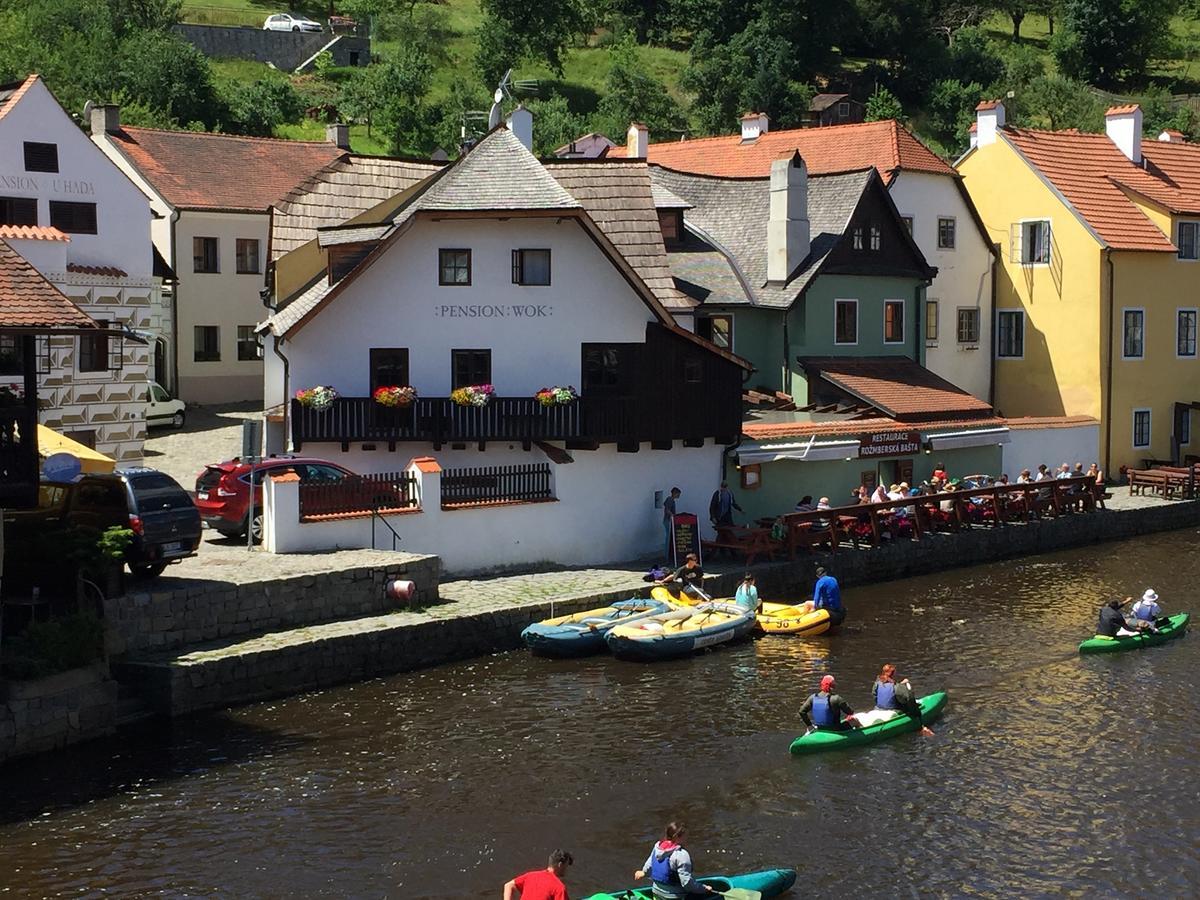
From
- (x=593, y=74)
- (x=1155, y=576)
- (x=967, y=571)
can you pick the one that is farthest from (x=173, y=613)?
(x=593, y=74)

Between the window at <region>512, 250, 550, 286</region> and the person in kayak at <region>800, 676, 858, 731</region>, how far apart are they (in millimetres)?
15264

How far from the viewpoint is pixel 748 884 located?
2127 cm

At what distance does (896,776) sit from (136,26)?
84.8 metres

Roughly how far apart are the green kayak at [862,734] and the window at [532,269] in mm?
15125

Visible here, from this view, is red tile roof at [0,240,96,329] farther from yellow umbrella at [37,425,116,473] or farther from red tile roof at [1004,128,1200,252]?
red tile roof at [1004,128,1200,252]

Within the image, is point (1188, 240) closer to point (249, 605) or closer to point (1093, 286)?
point (1093, 286)

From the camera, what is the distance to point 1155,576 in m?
43.8

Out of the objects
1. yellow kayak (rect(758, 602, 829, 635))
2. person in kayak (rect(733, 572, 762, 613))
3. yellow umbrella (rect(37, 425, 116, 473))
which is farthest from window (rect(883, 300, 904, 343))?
yellow umbrella (rect(37, 425, 116, 473))

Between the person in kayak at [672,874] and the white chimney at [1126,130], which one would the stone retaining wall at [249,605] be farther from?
the white chimney at [1126,130]

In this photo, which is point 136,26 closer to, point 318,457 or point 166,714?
point 318,457

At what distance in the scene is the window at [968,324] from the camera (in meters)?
58.8

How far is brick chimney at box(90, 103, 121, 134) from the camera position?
199ft

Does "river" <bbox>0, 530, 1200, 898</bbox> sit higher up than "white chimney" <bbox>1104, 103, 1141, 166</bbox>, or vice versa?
"white chimney" <bbox>1104, 103, 1141, 166</bbox>

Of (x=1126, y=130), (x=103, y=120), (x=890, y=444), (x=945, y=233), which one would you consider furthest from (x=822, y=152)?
(x=103, y=120)
